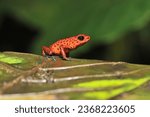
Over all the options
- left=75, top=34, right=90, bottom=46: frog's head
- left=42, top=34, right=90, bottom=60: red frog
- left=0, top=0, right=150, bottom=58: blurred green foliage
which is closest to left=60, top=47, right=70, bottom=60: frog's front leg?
left=42, top=34, right=90, bottom=60: red frog

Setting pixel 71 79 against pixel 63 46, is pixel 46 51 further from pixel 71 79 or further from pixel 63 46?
pixel 71 79

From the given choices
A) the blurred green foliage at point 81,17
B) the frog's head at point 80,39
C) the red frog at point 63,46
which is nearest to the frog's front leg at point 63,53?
the red frog at point 63,46

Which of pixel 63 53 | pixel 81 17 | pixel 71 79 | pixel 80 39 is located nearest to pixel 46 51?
pixel 63 53

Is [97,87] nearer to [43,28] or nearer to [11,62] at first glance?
[11,62]

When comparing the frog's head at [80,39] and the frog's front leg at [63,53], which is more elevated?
the frog's head at [80,39]

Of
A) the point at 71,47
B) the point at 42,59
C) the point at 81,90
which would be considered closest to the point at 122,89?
the point at 81,90

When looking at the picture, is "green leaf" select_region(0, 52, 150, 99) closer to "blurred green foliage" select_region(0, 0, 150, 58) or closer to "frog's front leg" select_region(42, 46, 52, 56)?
"frog's front leg" select_region(42, 46, 52, 56)

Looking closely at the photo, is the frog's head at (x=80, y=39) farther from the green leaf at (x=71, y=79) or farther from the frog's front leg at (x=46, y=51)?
the green leaf at (x=71, y=79)

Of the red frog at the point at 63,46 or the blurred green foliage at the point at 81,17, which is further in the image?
the blurred green foliage at the point at 81,17
